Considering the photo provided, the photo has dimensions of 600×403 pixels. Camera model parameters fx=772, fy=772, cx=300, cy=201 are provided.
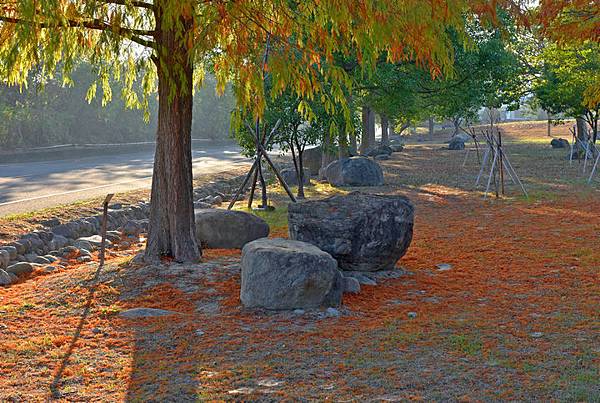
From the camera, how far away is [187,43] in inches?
388

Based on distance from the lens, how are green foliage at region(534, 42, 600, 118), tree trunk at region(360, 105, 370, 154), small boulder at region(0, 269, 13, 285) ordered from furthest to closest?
tree trunk at region(360, 105, 370, 154), green foliage at region(534, 42, 600, 118), small boulder at region(0, 269, 13, 285)

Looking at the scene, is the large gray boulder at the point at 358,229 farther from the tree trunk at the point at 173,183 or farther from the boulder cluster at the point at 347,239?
the tree trunk at the point at 173,183

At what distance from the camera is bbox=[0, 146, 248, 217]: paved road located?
1756cm

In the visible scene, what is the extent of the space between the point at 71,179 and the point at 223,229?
11837mm

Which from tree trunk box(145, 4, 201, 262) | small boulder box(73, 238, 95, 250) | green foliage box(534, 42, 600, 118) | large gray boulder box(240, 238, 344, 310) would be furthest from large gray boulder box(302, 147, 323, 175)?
large gray boulder box(240, 238, 344, 310)

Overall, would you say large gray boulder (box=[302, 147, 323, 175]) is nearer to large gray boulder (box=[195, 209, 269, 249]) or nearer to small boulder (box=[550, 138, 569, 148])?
large gray boulder (box=[195, 209, 269, 249])

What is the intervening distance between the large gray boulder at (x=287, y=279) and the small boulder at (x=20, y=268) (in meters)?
4.21

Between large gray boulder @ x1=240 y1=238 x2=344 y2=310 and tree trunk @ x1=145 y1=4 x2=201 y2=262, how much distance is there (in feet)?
7.80

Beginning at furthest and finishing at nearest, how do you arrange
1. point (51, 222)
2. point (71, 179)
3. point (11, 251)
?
point (71, 179) < point (51, 222) < point (11, 251)

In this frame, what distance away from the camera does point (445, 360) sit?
6.64m

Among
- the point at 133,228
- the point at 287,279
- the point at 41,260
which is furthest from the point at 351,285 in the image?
the point at 133,228

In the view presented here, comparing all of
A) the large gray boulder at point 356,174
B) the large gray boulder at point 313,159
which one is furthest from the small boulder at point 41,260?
the large gray boulder at point 313,159

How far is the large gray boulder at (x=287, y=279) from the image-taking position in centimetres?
852

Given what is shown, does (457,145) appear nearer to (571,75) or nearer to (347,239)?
(571,75)
